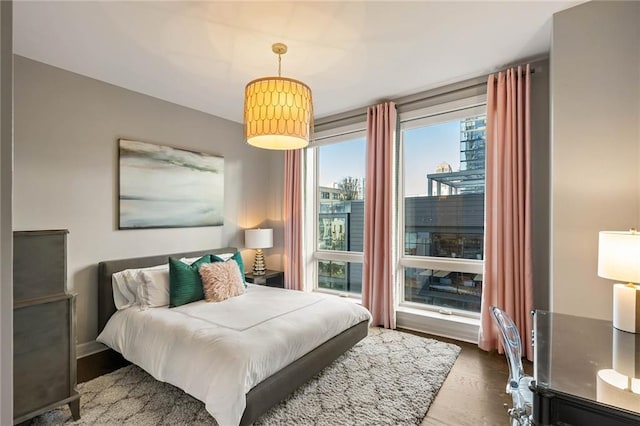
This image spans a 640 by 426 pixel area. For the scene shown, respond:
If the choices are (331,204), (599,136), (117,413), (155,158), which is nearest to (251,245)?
(331,204)

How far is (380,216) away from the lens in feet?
12.1

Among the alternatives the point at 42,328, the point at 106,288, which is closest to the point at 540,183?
the point at 42,328

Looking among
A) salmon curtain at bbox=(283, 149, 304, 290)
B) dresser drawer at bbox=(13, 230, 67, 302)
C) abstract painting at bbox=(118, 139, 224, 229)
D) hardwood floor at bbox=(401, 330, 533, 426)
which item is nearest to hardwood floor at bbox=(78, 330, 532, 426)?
hardwood floor at bbox=(401, 330, 533, 426)

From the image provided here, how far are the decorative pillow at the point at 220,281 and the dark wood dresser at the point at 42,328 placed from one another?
1086mm

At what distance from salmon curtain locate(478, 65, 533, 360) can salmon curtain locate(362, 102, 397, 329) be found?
1026mm

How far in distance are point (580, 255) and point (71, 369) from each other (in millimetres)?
3539

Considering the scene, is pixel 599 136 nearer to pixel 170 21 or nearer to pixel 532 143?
pixel 532 143

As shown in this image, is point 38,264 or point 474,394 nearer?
point 38,264

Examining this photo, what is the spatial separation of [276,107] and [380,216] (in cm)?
203

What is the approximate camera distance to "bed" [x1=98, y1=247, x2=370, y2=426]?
6.07 ft

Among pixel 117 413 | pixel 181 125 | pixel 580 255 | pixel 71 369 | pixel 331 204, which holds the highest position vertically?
pixel 181 125

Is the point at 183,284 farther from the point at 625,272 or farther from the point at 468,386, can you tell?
the point at 625,272

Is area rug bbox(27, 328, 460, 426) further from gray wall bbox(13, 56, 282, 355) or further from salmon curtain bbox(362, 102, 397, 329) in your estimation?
gray wall bbox(13, 56, 282, 355)

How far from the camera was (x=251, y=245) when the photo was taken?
433cm
